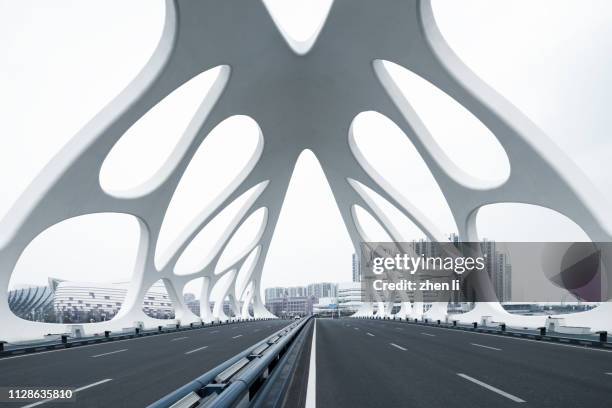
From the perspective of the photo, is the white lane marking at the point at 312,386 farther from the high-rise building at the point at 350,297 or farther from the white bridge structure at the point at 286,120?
the high-rise building at the point at 350,297

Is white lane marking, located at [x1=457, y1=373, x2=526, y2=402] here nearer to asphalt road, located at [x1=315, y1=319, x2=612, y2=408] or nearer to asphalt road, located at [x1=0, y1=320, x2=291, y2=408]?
asphalt road, located at [x1=315, y1=319, x2=612, y2=408]

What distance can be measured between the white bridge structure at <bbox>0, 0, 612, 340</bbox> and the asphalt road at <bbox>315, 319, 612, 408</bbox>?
10.6 meters

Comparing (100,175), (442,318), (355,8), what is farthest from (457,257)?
(100,175)

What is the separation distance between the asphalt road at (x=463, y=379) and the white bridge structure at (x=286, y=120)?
10590mm

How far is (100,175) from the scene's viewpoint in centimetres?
2114

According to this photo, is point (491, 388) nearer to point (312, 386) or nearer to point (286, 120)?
point (312, 386)

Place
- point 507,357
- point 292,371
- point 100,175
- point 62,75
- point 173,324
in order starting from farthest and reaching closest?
point 173,324, point 100,175, point 62,75, point 507,357, point 292,371

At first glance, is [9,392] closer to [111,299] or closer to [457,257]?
[457,257]

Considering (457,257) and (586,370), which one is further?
(457,257)

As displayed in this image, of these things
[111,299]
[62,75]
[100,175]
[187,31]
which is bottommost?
[111,299]

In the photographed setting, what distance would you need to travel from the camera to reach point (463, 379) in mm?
7586

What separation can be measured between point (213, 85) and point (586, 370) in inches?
909

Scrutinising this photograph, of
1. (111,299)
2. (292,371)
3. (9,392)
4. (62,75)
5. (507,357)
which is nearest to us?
(9,392)

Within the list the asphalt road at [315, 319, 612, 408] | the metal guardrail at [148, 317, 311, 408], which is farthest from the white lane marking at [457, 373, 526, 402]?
the metal guardrail at [148, 317, 311, 408]
